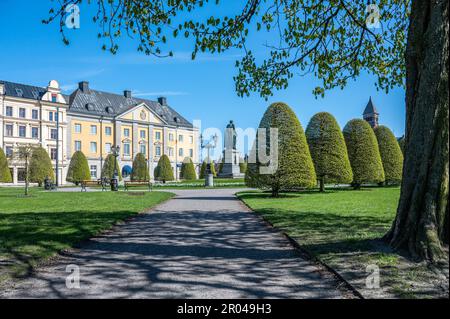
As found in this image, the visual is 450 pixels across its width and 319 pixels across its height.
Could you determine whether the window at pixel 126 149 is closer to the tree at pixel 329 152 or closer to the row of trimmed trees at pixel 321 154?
the row of trimmed trees at pixel 321 154

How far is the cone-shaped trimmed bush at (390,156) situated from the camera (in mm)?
34125

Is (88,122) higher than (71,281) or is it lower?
higher

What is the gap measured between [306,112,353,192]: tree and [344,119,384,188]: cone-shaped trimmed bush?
4110mm

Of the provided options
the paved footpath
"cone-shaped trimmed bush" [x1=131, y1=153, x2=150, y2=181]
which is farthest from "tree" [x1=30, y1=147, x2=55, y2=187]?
the paved footpath

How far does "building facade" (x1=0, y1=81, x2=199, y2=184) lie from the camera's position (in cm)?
5444

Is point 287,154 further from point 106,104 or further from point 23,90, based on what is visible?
point 106,104

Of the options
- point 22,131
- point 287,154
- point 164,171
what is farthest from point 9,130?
point 287,154

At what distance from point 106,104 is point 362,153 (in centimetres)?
4864

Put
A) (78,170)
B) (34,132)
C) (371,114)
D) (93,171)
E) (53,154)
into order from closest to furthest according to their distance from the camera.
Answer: (78,170) → (34,132) → (53,154) → (93,171) → (371,114)

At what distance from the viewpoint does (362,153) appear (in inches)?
1180
